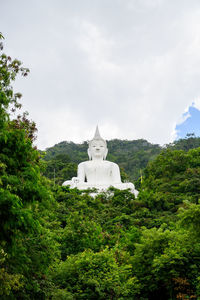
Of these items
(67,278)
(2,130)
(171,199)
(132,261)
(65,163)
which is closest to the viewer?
(2,130)

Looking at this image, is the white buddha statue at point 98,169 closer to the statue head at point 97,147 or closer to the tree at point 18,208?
the statue head at point 97,147

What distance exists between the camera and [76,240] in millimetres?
11016

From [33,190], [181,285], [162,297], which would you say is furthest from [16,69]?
[162,297]

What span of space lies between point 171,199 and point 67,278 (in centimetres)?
914

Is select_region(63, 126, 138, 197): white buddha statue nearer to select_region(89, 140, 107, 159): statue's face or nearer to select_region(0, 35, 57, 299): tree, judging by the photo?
select_region(89, 140, 107, 159): statue's face

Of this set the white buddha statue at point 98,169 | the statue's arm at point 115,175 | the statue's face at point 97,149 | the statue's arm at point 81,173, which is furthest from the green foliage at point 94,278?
the statue's face at point 97,149

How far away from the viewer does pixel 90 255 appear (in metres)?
8.62

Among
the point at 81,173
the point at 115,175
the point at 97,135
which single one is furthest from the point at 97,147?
the point at 115,175

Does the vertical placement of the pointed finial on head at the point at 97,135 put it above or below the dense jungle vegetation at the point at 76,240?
above

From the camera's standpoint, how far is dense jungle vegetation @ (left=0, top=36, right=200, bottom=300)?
207 inches

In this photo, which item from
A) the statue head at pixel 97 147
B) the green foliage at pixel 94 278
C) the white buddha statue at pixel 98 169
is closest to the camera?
the green foliage at pixel 94 278

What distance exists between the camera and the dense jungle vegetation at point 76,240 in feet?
17.2

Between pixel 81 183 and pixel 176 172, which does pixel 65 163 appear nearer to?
pixel 81 183

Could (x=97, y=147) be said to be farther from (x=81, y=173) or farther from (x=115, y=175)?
(x=115, y=175)
